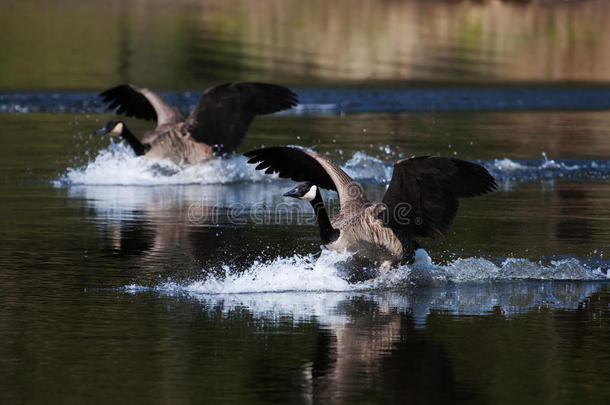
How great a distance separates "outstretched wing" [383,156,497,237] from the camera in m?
10.2

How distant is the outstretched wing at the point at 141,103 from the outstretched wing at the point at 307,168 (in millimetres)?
6395

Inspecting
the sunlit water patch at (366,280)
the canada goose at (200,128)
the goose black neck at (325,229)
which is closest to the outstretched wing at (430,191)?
the sunlit water patch at (366,280)

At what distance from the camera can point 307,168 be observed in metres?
11.6

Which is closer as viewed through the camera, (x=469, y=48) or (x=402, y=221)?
(x=402, y=221)

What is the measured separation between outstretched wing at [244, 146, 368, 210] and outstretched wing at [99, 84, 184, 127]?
21.0 ft

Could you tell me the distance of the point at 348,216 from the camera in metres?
10.4

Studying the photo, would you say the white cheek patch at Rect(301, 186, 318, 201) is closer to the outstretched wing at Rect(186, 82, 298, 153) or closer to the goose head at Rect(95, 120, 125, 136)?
the outstretched wing at Rect(186, 82, 298, 153)

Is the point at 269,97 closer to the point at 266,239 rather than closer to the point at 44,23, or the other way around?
the point at 266,239

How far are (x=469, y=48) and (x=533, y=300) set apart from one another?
89.9ft

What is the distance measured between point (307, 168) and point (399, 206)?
128cm

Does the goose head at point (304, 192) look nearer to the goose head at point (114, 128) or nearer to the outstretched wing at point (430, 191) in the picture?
the outstretched wing at point (430, 191)

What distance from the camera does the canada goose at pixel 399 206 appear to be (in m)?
10.2

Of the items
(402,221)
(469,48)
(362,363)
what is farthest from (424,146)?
(469,48)

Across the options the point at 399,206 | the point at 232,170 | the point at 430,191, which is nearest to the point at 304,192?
the point at 399,206
